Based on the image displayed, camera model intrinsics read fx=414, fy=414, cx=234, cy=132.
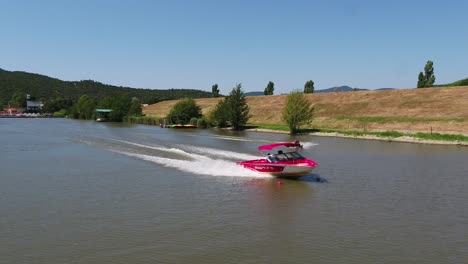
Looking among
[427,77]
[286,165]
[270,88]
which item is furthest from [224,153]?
[270,88]

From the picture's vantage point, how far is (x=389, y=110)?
315ft

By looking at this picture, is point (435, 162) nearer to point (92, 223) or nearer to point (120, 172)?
point (120, 172)

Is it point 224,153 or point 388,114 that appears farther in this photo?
point 388,114

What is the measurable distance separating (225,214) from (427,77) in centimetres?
12026

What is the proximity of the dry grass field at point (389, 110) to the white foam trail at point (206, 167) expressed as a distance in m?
47.2

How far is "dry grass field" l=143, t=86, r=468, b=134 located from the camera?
76188mm

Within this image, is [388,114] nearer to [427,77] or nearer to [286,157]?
[427,77]

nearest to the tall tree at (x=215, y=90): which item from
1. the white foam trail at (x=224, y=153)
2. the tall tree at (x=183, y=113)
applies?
the tall tree at (x=183, y=113)

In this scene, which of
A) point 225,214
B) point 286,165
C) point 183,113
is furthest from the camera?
point 183,113

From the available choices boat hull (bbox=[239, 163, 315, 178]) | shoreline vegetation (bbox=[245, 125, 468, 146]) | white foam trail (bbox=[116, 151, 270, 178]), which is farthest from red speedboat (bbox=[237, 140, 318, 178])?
shoreline vegetation (bbox=[245, 125, 468, 146])

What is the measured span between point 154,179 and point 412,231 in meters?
18.0

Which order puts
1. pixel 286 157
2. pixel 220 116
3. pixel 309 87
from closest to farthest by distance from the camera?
pixel 286 157 → pixel 220 116 → pixel 309 87

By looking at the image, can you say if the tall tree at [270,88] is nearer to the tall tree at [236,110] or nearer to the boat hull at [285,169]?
the tall tree at [236,110]

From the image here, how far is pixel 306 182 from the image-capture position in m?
29.7
